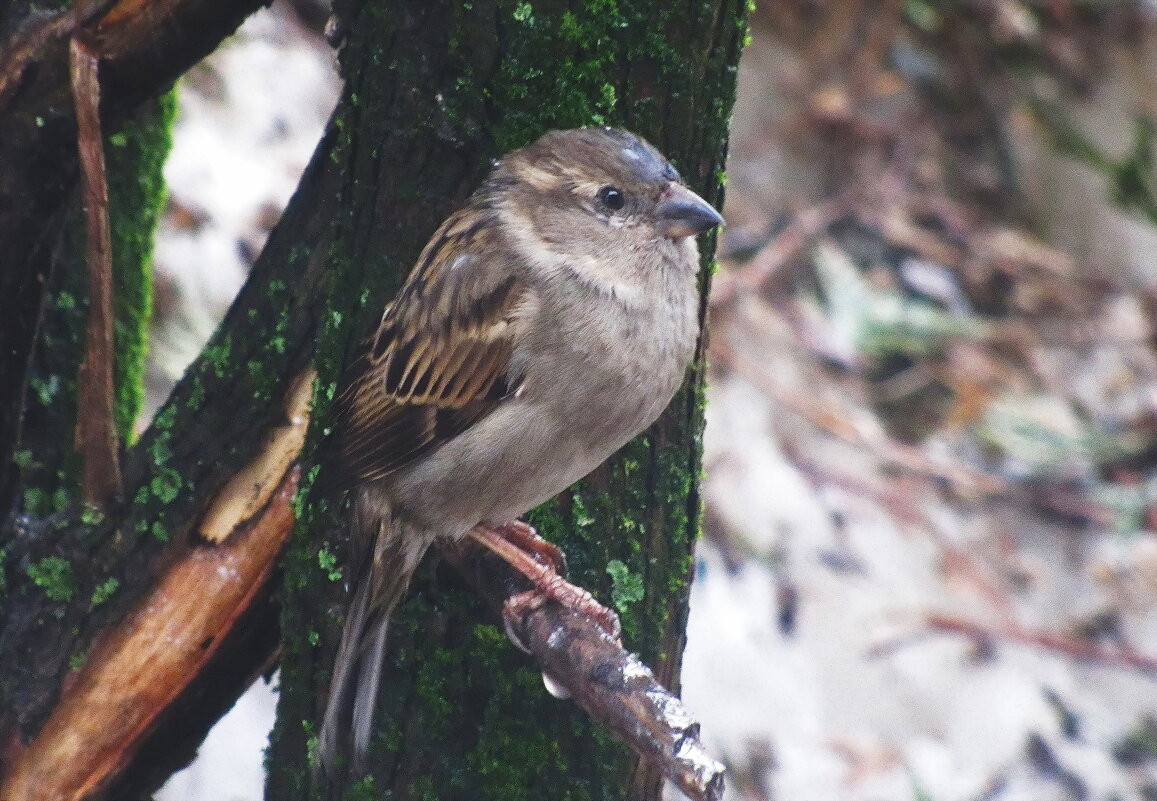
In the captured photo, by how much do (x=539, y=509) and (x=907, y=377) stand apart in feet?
16.0

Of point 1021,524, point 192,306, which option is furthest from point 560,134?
point 1021,524

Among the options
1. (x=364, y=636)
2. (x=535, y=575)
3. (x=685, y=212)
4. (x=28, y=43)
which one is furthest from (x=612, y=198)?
(x=28, y=43)

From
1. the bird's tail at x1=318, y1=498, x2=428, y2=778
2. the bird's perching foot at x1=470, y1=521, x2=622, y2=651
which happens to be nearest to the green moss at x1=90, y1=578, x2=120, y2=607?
the bird's tail at x1=318, y1=498, x2=428, y2=778

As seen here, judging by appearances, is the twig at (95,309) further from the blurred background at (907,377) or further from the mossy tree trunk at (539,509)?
the blurred background at (907,377)

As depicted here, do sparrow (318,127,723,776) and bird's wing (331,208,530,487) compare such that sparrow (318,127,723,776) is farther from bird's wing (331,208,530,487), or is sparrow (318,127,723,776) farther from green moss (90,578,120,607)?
green moss (90,578,120,607)

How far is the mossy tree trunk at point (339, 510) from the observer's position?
2.71m

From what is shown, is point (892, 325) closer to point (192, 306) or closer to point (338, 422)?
point (192, 306)

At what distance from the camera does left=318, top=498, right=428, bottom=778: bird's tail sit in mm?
2801

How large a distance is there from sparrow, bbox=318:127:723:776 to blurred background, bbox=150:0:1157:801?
2.25 m

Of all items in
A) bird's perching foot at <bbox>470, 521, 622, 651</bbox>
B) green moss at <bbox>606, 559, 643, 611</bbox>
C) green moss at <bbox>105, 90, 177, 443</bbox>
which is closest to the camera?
bird's perching foot at <bbox>470, 521, 622, 651</bbox>

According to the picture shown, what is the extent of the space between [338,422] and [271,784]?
804 mm

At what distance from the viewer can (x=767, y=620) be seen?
591cm

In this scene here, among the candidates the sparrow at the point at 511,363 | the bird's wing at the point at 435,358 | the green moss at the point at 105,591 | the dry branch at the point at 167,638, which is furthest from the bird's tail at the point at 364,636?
the green moss at the point at 105,591

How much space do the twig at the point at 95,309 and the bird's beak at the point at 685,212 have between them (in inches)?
45.9
